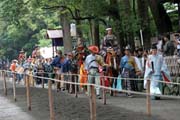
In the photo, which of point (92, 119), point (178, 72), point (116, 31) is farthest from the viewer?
point (116, 31)

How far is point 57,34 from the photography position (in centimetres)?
3244

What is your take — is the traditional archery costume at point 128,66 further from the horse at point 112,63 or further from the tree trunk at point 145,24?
the tree trunk at point 145,24

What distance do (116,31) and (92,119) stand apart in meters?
13.6

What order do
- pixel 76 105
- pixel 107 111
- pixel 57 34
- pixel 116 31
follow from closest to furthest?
pixel 107 111 → pixel 76 105 → pixel 116 31 → pixel 57 34

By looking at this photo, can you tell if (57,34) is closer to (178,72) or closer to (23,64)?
(23,64)

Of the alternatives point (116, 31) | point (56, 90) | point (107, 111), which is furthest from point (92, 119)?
point (116, 31)

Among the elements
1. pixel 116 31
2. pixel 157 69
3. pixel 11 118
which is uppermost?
pixel 116 31

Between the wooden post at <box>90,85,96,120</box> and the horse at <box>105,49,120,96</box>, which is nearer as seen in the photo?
the wooden post at <box>90,85,96,120</box>

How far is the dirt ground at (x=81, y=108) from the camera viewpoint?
9938 millimetres

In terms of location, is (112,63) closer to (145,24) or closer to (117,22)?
(117,22)

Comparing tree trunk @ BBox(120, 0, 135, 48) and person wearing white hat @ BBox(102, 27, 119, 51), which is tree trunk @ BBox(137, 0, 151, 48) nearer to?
tree trunk @ BBox(120, 0, 135, 48)

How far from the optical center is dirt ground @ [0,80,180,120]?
9938 millimetres

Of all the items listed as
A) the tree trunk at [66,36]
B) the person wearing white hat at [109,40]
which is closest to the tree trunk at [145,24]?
the person wearing white hat at [109,40]

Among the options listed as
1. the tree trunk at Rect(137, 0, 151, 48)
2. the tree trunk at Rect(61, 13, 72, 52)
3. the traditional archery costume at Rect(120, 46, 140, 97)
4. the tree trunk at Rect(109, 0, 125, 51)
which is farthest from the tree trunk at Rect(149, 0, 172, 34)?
the tree trunk at Rect(61, 13, 72, 52)
